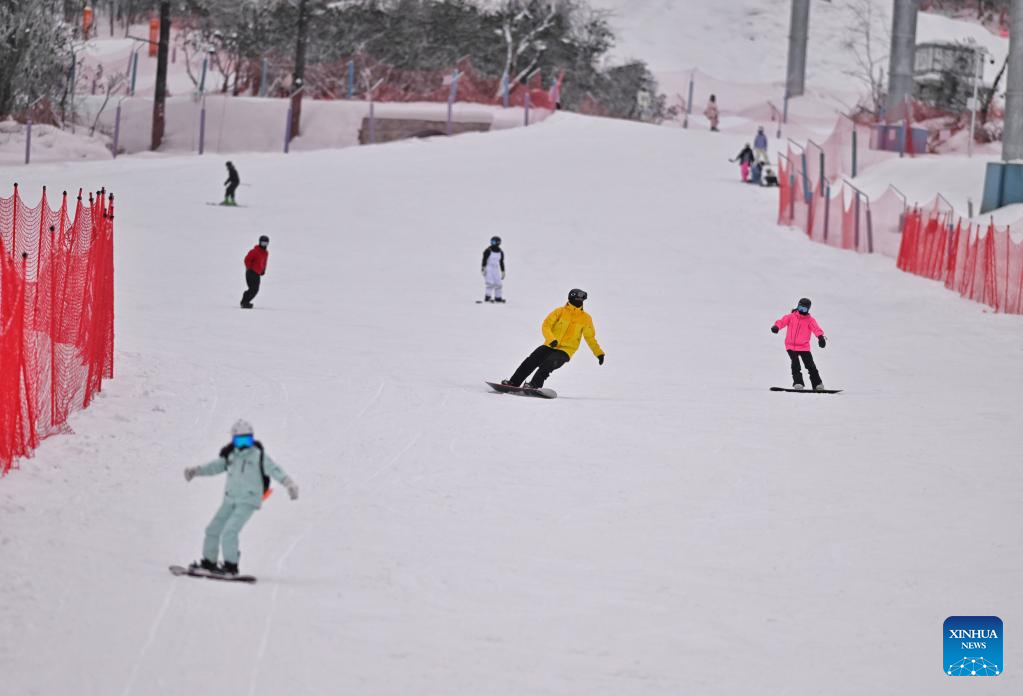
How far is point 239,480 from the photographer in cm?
874

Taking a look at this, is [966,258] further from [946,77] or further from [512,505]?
[946,77]

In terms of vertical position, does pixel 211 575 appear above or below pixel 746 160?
below

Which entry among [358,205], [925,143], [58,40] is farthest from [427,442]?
[58,40]

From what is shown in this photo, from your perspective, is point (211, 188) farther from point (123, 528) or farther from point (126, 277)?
point (123, 528)

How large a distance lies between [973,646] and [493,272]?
17220mm

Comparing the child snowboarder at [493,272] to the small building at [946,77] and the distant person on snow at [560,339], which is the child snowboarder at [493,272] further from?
the small building at [946,77]

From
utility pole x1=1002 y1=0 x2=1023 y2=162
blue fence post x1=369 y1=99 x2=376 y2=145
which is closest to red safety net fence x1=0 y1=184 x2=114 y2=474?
utility pole x1=1002 y1=0 x2=1023 y2=162

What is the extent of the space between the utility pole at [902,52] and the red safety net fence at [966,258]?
61.4 feet

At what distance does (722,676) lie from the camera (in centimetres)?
823

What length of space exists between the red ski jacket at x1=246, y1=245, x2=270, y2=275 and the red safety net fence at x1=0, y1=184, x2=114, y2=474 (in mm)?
5847

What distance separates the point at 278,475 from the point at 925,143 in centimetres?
4032

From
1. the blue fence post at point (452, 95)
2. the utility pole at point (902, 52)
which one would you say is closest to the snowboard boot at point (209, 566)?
the blue fence post at point (452, 95)

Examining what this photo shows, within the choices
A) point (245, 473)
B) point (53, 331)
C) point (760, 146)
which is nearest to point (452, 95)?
point (760, 146)

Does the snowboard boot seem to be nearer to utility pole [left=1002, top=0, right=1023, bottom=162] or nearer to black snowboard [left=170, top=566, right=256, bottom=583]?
black snowboard [left=170, top=566, right=256, bottom=583]
